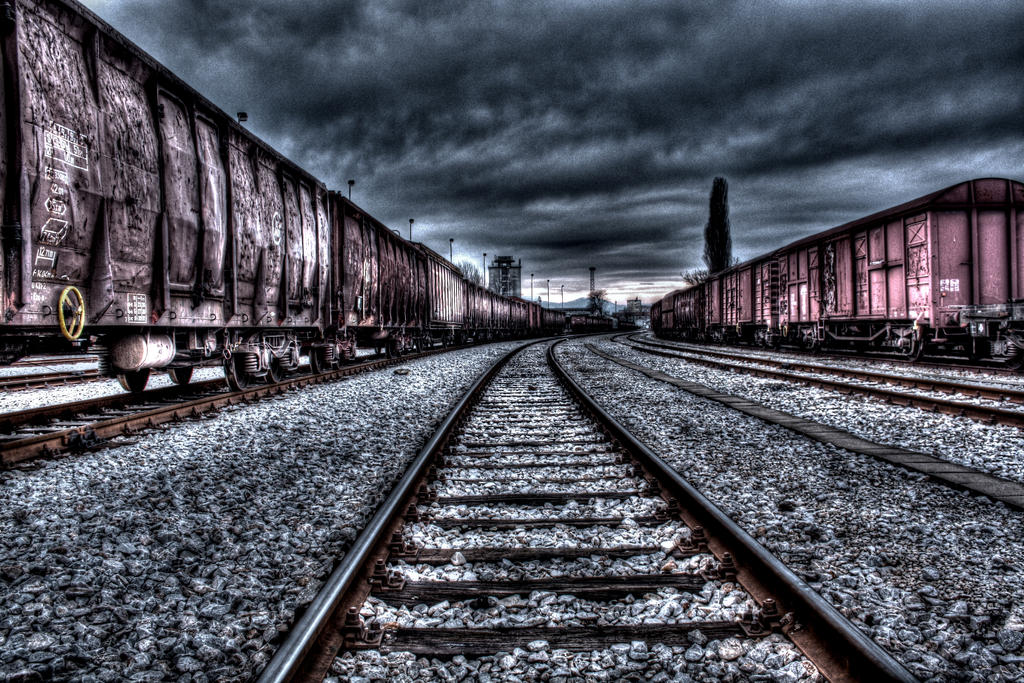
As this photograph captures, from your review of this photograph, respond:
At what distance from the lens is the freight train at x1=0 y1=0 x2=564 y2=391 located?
443 centimetres

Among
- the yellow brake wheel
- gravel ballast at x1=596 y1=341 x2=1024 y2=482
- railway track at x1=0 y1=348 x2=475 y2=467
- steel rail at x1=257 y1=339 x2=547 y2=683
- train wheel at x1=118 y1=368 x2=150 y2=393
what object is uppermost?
the yellow brake wheel

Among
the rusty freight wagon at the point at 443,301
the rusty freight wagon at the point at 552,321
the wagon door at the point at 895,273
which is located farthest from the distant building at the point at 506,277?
the wagon door at the point at 895,273

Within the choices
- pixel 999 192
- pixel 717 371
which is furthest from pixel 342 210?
pixel 999 192

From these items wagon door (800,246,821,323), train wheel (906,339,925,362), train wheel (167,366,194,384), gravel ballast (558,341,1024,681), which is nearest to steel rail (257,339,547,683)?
gravel ballast (558,341,1024,681)

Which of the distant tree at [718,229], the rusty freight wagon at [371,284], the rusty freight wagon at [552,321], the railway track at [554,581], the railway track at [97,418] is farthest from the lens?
the distant tree at [718,229]

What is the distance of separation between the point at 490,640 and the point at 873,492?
3067 mm

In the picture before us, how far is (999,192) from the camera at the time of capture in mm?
12766

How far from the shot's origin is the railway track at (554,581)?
196 centimetres

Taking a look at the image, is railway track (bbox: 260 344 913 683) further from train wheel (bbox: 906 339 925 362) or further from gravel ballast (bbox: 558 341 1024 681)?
train wheel (bbox: 906 339 925 362)

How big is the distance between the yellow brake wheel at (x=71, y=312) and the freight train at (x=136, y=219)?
1 centimetres

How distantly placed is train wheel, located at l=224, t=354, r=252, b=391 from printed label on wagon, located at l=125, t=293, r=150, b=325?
2.68 meters

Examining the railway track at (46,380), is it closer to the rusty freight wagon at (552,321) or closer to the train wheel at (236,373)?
the train wheel at (236,373)

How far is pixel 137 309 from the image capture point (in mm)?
5848

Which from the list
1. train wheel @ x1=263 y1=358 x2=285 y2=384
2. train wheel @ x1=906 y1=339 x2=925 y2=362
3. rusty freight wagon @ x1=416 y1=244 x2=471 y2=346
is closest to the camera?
train wheel @ x1=263 y1=358 x2=285 y2=384
